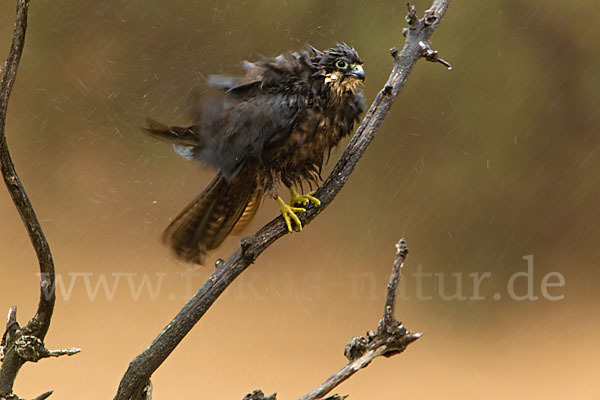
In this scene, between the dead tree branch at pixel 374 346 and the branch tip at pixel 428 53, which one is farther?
the branch tip at pixel 428 53

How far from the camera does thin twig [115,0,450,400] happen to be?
162cm

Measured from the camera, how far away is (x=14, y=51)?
1526 millimetres

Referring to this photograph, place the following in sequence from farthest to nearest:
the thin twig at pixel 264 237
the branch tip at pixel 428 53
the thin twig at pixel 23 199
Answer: the branch tip at pixel 428 53
the thin twig at pixel 264 237
the thin twig at pixel 23 199

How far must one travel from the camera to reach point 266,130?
69.0 inches

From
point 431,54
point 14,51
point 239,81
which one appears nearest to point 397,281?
point 431,54

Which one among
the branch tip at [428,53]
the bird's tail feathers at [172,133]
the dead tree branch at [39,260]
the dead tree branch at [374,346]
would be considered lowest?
the dead tree branch at [374,346]

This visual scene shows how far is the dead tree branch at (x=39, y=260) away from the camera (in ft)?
4.98

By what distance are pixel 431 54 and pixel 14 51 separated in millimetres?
1069

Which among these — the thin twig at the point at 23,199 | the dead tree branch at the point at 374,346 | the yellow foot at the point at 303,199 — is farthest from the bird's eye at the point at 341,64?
the thin twig at the point at 23,199

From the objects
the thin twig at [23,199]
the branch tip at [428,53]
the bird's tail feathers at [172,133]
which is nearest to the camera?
the thin twig at [23,199]

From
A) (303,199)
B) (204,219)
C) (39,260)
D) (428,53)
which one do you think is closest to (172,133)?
(204,219)

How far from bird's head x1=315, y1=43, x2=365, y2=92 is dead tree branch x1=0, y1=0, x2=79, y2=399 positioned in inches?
30.6

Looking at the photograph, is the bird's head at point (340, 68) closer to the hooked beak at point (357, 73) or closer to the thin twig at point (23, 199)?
the hooked beak at point (357, 73)

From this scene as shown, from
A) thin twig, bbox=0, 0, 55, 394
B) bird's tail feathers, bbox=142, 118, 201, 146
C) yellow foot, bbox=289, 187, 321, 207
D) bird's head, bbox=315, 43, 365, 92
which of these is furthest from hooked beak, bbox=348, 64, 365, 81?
thin twig, bbox=0, 0, 55, 394
